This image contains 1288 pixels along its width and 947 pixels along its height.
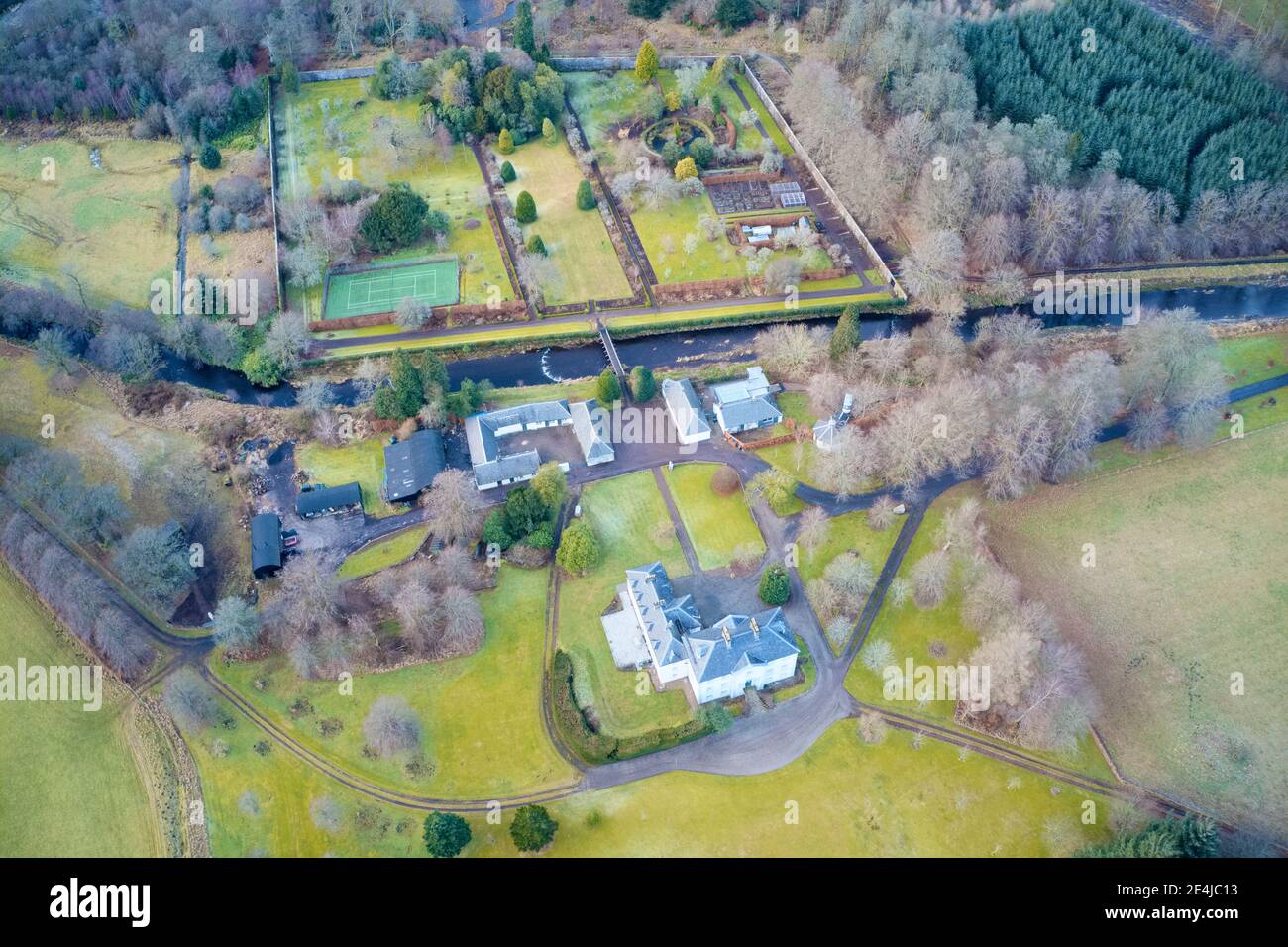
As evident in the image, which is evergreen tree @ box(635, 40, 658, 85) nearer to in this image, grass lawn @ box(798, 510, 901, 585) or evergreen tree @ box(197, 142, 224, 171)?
evergreen tree @ box(197, 142, 224, 171)

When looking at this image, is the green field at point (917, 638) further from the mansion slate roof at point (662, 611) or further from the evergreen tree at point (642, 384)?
the evergreen tree at point (642, 384)

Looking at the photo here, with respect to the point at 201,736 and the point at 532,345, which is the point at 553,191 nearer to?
the point at 532,345

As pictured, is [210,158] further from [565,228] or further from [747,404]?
[747,404]

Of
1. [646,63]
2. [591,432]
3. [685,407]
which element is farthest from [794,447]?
[646,63]

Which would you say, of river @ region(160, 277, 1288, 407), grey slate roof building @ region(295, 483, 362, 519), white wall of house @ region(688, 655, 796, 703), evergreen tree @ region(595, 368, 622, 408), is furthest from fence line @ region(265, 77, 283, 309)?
white wall of house @ region(688, 655, 796, 703)

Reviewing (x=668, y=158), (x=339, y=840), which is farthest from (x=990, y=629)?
(x=668, y=158)
